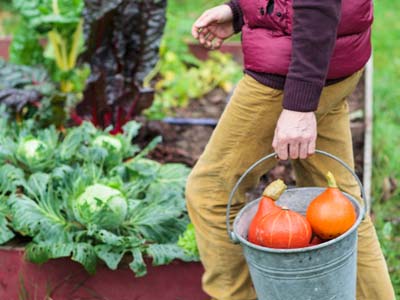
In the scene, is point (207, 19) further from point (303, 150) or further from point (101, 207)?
point (101, 207)

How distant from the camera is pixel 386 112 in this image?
18.7 ft

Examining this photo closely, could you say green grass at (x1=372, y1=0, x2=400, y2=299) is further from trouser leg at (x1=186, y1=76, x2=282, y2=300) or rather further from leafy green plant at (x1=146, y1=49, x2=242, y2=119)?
leafy green plant at (x1=146, y1=49, x2=242, y2=119)

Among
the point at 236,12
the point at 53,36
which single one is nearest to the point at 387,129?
the point at 53,36

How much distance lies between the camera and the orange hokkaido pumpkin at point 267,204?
2.68 metres

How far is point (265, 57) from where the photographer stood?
8.60ft

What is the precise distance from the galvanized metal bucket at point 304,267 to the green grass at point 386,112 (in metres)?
1.06

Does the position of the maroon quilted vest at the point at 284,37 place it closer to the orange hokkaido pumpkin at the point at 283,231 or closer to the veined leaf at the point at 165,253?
the orange hokkaido pumpkin at the point at 283,231

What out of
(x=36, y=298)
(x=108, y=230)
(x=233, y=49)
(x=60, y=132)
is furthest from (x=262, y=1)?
(x=233, y=49)

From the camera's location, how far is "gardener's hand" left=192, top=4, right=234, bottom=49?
307cm

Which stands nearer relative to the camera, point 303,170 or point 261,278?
point 261,278

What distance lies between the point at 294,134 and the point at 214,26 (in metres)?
0.79

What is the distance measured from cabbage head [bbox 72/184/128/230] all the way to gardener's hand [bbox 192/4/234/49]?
733mm

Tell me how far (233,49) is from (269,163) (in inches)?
133

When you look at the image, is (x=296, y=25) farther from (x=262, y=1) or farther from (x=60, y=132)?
(x=60, y=132)
